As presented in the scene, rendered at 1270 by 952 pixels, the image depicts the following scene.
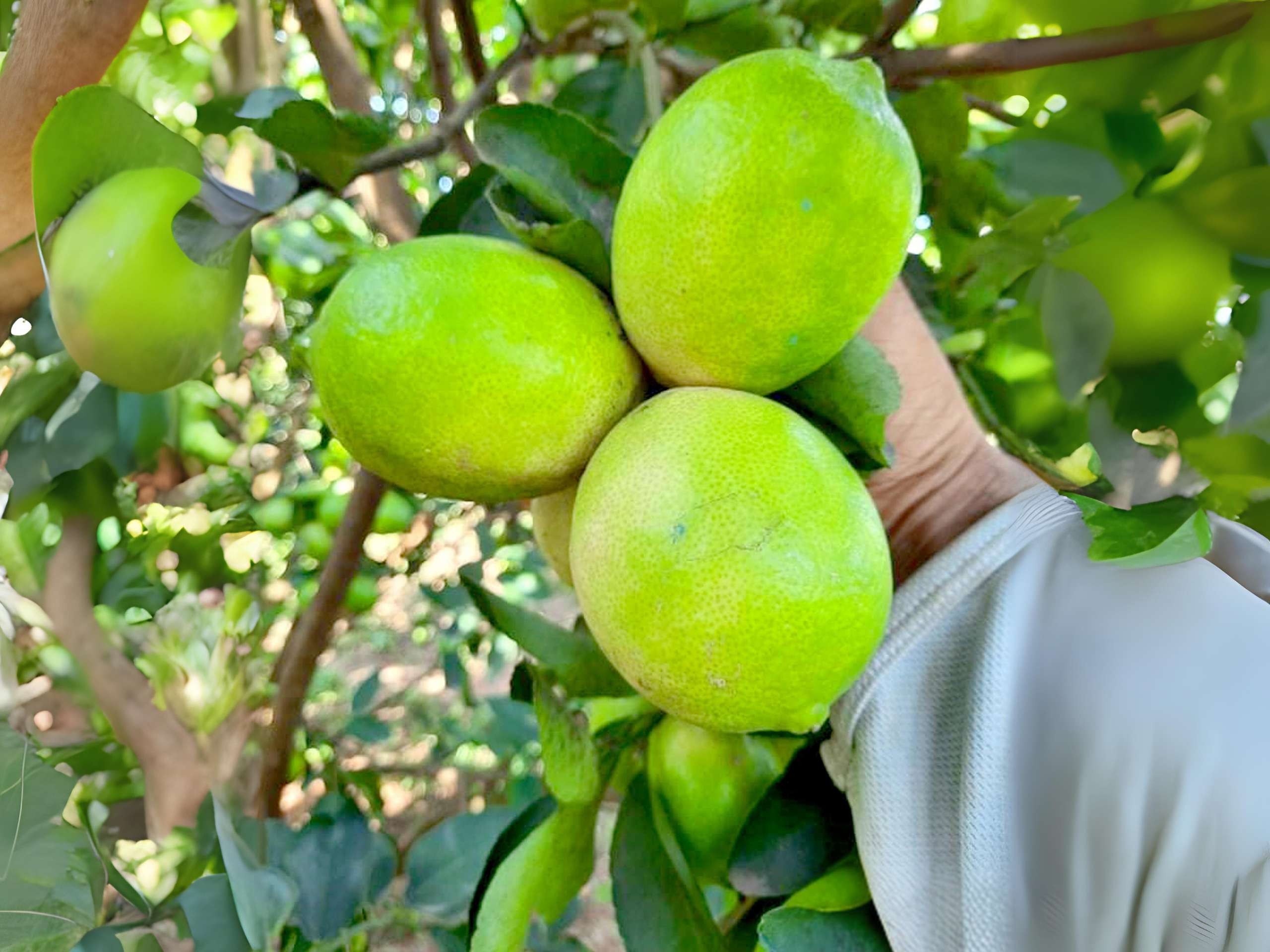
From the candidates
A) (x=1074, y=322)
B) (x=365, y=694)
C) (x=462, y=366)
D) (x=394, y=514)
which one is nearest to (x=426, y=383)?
(x=462, y=366)

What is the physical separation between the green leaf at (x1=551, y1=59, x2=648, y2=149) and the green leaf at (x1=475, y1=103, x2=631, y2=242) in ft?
0.31

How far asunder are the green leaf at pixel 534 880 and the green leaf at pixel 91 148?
52 centimetres

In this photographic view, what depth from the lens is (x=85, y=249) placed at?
1.92 feet

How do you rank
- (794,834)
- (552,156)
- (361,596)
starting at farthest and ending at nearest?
1. (361,596)
2. (794,834)
3. (552,156)

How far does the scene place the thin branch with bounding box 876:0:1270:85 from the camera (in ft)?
2.15

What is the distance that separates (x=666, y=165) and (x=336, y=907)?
0.77 m

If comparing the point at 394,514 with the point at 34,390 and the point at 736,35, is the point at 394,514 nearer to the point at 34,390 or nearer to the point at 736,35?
the point at 34,390


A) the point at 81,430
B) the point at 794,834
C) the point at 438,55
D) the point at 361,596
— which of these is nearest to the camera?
the point at 794,834

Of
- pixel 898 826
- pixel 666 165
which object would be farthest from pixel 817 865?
pixel 666 165

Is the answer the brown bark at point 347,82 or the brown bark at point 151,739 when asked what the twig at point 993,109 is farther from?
the brown bark at point 151,739

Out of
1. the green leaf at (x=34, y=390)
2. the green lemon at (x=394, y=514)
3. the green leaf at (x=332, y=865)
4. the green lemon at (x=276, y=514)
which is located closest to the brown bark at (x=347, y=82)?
the green leaf at (x=34, y=390)

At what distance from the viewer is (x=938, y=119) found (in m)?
0.68

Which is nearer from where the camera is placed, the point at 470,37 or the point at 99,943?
the point at 99,943

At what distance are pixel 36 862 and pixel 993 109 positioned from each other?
0.99m
